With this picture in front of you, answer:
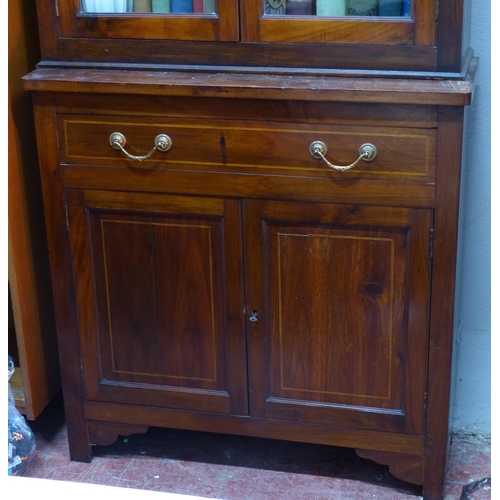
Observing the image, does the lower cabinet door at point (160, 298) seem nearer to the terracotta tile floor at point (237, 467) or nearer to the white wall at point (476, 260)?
the terracotta tile floor at point (237, 467)

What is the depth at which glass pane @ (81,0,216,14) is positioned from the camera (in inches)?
57.7

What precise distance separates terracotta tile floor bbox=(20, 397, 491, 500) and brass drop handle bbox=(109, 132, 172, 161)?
0.71 meters

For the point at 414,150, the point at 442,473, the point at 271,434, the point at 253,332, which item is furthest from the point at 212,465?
the point at 414,150

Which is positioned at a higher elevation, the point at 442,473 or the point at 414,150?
the point at 414,150

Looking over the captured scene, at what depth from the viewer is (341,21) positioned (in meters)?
1.39

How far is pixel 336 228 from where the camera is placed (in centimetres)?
148

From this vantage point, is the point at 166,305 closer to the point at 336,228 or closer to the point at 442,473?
the point at 336,228

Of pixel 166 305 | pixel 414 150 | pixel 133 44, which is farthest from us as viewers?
pixel 166 305

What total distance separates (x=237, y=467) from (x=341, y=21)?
0.98 m

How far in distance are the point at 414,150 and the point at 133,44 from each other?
0.57 m

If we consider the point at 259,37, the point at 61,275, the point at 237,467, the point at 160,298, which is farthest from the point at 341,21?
the point at 237,467

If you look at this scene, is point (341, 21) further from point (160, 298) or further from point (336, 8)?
point (160, 298)

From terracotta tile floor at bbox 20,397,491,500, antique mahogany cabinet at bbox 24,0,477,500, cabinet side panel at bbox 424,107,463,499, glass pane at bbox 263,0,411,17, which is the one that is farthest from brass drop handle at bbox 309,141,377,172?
terracotta tile floor at bbox 20,397,491,500

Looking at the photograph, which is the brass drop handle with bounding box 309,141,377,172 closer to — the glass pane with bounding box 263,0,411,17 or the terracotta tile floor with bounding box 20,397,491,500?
the glass pane with bounding box 263,0,411,17
